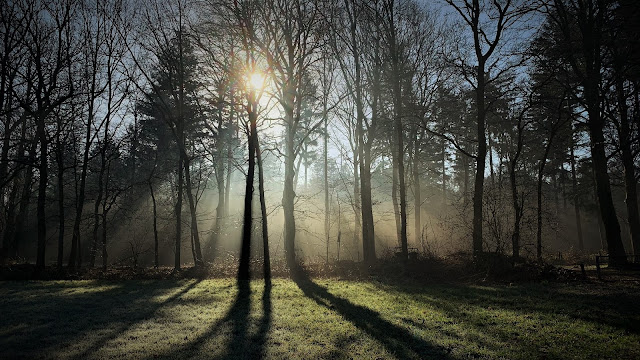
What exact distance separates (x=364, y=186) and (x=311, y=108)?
31.2ft

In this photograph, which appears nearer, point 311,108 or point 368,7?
point 368,7

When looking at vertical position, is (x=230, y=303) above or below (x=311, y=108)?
below

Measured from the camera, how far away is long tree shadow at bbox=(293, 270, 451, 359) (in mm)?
5641

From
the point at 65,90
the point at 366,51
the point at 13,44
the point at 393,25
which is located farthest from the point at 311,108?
the point at 13,44

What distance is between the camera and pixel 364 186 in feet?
59.0

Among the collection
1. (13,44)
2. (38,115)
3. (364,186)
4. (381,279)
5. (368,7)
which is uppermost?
(368,7)

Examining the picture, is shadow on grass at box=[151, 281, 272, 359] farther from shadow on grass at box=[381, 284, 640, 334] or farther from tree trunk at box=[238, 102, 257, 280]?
tree trunk at box=[238, 102, 257, 280]

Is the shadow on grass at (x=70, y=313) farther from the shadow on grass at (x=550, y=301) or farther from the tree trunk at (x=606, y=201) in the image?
the tree trunk at (x=606, y=201)

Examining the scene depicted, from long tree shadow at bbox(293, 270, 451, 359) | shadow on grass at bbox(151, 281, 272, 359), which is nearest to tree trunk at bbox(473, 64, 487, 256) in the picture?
long tree shadow at bbox(293, 270, 451, 359)

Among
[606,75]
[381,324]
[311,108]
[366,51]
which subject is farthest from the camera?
[311,108]

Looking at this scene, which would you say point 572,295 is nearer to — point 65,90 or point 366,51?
point 366,51

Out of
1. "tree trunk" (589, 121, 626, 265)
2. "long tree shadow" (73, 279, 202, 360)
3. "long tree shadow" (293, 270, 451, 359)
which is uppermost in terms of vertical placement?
"tree trunk" (589, 121, 626, 265)

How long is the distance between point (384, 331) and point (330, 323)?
1.25 m

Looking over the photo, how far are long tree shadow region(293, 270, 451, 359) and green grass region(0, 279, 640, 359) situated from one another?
0.07ft
